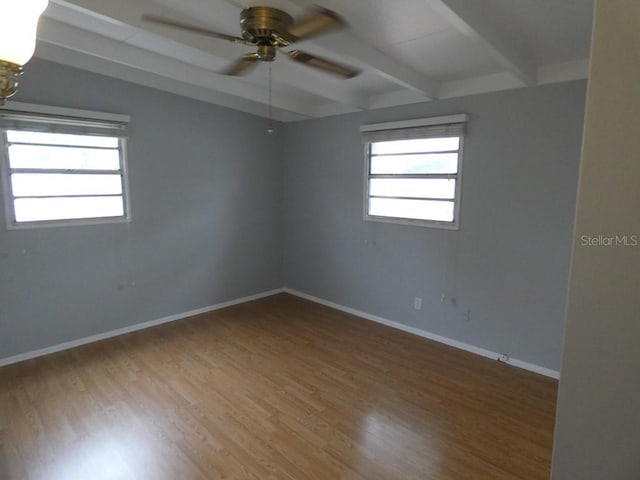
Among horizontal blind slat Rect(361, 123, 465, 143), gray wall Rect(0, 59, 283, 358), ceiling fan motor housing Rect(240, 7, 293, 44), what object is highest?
ceiling fan motor housing Rect(240, 7, 293, 44)

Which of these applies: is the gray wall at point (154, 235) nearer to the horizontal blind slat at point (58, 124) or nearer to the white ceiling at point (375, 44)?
the horizontal blind slat at point (58, 124)

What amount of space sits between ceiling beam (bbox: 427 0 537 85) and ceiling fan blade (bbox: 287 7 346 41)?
22.2 inches

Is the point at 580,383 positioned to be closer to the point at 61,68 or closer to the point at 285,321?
the point at 285,321

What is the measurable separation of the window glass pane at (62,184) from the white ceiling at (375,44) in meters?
1.04

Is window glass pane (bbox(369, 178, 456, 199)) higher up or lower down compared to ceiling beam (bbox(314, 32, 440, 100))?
lower down

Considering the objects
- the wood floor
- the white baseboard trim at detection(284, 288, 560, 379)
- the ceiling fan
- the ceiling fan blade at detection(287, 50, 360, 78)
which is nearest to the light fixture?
the ceiling fan

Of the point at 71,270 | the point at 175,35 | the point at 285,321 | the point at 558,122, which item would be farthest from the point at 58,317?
the point at 558,122

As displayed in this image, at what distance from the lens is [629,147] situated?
2.61 feet

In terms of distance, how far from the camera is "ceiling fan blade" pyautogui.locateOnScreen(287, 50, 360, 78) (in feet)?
6.17

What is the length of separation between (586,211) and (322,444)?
6.52 ft

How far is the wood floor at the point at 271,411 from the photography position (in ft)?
6.47

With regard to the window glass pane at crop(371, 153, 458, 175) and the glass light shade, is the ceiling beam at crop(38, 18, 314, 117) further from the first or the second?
the glass light shade

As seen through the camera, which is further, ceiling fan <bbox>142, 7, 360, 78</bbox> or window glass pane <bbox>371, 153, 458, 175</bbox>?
window glass pane <bbox>371, 153, 458, 175</bbox>

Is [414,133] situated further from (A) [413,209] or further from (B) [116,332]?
(B) [116,332]
